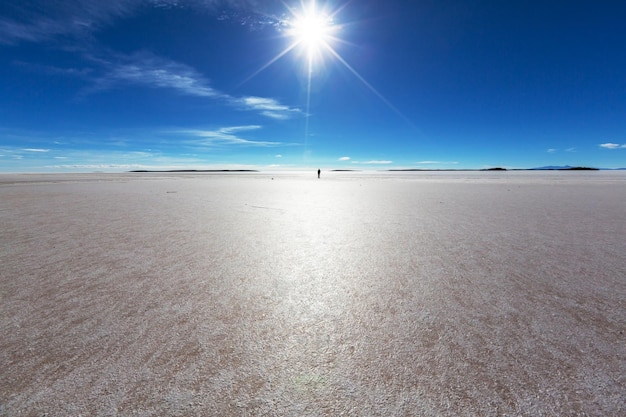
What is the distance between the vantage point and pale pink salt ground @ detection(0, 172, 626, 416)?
1756mm

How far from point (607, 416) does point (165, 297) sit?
3.63 metres

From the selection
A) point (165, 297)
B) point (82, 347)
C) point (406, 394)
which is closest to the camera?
point (406, 394)

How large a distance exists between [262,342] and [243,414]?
669 mm

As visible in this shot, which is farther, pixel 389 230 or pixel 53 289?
pixel 389 230

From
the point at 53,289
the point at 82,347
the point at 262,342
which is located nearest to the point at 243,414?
the point at 262,342

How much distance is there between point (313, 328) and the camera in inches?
99.3

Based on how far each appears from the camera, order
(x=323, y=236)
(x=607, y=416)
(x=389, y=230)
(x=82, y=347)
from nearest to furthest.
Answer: (x=607, y=416) < (x=82, y=347) < (x=323, y=236) < (x=389, y=230)

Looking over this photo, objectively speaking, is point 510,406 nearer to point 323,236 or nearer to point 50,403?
point 50,403

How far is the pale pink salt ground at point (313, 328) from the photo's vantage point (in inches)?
69.1

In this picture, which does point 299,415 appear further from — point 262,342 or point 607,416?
point 607,416

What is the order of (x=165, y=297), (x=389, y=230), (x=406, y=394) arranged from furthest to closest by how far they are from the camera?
(x=389, y=230), (x=165, y=297), (x=406, y=394)

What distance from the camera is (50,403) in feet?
5.58

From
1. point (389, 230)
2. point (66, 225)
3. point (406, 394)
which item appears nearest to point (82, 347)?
point (406, 394)

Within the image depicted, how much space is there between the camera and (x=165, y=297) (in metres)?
3.10
